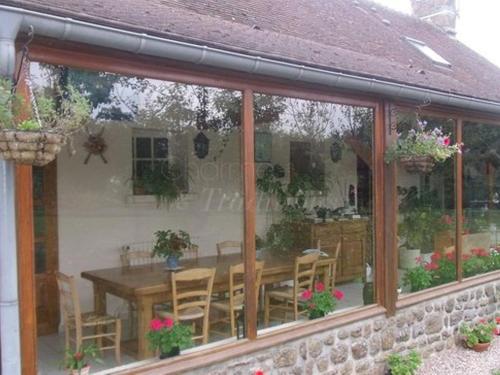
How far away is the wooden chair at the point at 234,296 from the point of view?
181 inches

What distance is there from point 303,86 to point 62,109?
92.2 inches

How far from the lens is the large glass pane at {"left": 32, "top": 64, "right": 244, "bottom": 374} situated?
446cm

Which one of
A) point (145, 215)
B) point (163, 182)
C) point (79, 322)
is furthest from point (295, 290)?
point (163, 182)

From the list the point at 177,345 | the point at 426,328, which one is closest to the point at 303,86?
the point at 177,345

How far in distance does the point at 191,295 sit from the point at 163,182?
9.21ft

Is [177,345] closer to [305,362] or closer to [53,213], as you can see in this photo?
[305,362]

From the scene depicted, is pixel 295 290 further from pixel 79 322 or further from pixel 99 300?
pixel 79 322

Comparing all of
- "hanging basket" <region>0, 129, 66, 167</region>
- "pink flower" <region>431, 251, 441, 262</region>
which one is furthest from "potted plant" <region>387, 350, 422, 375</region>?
"hanging basket" <region>0, 129, 66, 167</region>

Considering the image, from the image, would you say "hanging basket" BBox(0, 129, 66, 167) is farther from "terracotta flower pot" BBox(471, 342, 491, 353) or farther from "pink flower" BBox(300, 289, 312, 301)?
"terracotta flower pot" BBox(471, 342, 491, 353)

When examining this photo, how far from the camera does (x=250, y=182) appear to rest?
446 centimetres

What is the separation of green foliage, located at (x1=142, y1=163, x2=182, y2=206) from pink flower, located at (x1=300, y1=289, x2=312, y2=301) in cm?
274

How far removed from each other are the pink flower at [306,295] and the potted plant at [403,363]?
1.07m

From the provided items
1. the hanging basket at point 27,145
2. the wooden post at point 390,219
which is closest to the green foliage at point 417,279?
the wooden post at point 390,219

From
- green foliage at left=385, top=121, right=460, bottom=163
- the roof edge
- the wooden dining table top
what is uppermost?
the roof edge
